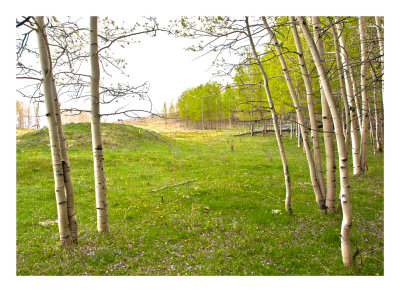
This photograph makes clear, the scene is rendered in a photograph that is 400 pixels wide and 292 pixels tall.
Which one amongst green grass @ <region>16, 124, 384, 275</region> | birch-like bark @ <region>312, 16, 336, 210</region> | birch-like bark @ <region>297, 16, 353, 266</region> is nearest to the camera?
birch-like bark @ <region>297, 16, 353, 266</region>

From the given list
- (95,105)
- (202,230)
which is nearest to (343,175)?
(202,230)

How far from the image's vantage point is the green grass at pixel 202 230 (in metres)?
5.23

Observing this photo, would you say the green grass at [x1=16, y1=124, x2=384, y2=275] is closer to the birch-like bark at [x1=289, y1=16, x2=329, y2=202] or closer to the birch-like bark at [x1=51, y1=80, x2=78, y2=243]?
the birch-like bark at [x1=51, y1=80, x2=78, y2=243]

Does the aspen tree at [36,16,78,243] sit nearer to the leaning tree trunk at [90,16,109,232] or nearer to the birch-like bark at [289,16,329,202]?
the leaning tree trunk at [90,16,109,232]

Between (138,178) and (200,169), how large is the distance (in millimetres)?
4258

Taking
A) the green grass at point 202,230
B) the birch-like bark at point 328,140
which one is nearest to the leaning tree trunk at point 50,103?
the green grass at point 202,230

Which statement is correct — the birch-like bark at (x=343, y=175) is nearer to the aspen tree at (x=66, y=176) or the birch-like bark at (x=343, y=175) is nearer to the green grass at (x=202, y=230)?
the green grass at (x=202, y=230)

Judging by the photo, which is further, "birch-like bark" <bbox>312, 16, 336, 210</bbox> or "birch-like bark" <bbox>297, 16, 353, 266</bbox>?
"birch-like bark" <bbox>312, 16, 336, 210</bbox>

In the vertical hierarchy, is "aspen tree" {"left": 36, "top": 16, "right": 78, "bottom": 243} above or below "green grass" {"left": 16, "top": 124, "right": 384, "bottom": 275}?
above

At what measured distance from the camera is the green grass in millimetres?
5230

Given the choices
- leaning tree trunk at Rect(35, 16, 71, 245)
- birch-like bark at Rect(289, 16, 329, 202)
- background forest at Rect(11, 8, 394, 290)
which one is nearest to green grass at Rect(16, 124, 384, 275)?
background forest at Rect(11, 8, 394, 290)

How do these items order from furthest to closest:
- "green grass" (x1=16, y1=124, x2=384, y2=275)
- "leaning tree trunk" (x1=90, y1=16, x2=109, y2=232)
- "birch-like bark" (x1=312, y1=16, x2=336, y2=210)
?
"birch-like bark" (x1=312, y1=16, x2=336, y2=210) < "leaning tree trunk" (x1=90, y1=16, x2=109, y2=232) < "green grass" (x1=16, y1=124, x2=384, y2=275)

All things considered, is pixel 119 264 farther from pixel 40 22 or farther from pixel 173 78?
pixel 173 78
